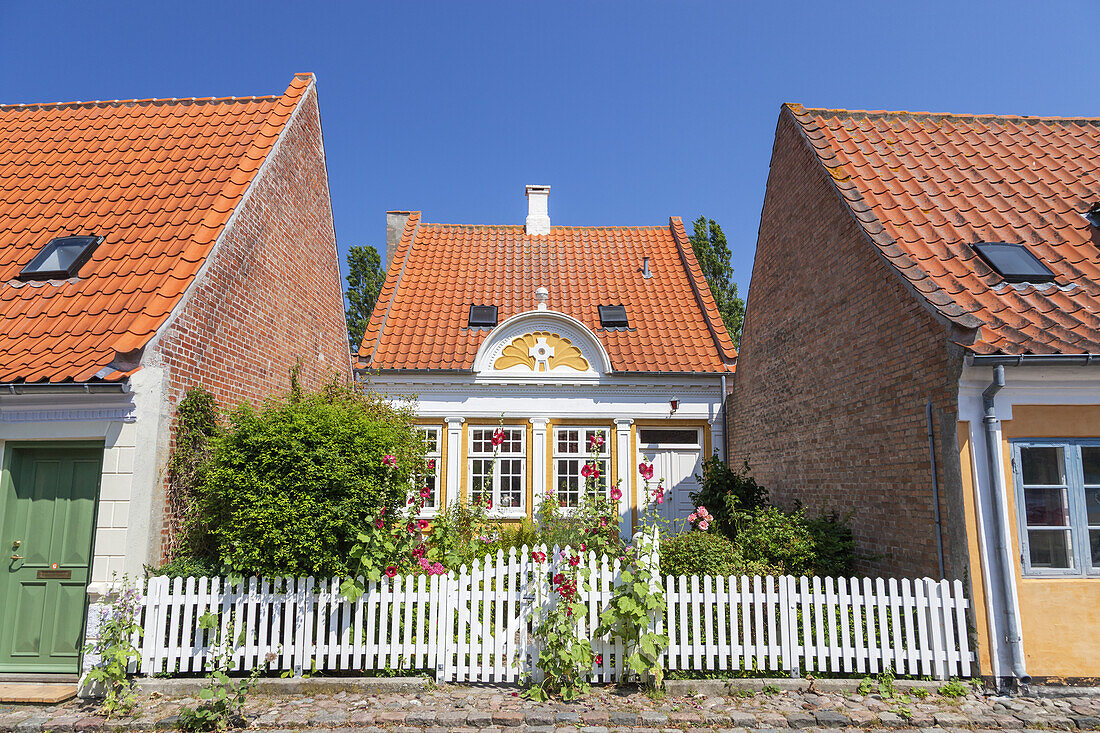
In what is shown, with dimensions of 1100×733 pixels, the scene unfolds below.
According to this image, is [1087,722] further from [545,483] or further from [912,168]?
[545,483]

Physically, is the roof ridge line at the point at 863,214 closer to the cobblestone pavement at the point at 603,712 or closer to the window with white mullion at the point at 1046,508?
the window with white mullion at the point at 1046,508

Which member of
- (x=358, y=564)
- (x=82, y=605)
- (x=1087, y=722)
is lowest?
(x=1087, y=722)

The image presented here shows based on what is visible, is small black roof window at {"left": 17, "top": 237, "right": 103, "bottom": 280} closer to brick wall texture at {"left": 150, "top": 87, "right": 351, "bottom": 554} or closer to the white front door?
brick wall texture at {"left": 150, "top": 87, "right": 351, "bottom": 554}

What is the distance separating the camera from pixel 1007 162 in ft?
32.3

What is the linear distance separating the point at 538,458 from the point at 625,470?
6.16 feet

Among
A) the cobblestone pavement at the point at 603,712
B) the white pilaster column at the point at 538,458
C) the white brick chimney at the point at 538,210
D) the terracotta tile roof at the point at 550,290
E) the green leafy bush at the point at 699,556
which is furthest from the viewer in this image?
the white brick chimney at the point at 538,210

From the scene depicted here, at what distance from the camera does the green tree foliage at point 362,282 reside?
2859 cm

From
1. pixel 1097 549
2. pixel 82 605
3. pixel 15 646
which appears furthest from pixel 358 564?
pixel 1097 549

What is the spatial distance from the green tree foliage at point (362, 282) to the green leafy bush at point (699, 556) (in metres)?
23.1

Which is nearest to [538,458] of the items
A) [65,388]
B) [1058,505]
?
[65,388]

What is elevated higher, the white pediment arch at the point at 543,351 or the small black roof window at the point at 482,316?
the small black roof window at the point at 482,316

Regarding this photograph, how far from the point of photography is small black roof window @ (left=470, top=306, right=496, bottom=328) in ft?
48.4

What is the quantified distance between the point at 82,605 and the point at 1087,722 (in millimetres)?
9616

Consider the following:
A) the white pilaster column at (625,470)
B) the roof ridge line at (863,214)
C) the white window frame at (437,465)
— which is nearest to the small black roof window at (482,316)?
the white window frame at (437,465)
